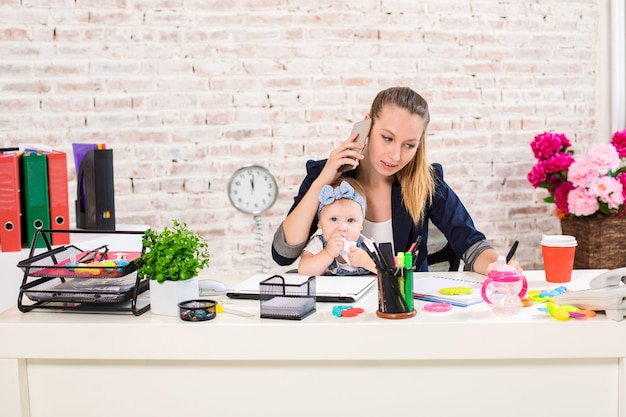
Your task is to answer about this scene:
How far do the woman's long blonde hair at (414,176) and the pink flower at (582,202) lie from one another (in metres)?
1.08

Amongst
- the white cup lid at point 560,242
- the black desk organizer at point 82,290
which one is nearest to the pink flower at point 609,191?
the white cup lid at point 560,242

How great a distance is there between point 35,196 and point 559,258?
1848 mm

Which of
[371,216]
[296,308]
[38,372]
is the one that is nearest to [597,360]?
[296,308]

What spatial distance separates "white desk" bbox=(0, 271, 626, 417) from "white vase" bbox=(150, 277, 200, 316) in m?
0.06

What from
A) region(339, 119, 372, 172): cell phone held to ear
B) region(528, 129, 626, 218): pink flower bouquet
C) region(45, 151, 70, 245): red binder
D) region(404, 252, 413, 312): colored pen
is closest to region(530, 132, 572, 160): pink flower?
region(528, 129, 626, 218): pink flower bouquet

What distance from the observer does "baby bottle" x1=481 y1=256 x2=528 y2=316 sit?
1.50 metres

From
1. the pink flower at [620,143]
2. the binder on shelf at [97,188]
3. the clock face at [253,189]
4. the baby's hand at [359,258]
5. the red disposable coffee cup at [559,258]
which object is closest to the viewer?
the red disposable coffee cup at [559,258]

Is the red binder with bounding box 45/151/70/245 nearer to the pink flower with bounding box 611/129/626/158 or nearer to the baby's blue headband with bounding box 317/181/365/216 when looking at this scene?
the baby's blue headband with bounding box 317/181/365/216

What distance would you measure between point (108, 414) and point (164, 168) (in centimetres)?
206

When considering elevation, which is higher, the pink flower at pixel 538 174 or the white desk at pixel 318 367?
the pink flower at pixel 538 174

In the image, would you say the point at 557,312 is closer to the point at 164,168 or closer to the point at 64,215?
the point at 64,215

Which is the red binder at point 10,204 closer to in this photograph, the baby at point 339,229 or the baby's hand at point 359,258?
the baby at point 339,229

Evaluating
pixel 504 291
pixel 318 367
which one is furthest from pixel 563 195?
pixel 318 367

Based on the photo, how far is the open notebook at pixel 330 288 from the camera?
1.64m
